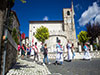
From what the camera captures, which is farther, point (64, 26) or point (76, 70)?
point (64, 26)

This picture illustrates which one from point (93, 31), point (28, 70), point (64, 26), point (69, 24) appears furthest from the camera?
point (64, 26)

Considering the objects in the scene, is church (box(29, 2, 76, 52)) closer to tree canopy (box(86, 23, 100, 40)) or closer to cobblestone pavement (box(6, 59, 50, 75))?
tree canopy (box(86, 23, 100, 40))

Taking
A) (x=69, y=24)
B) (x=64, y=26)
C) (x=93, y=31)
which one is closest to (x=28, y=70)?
(x=93, y=31)

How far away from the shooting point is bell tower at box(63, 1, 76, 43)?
A: 46.3 meters

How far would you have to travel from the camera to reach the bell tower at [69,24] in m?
46.3

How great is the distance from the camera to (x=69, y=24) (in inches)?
1890

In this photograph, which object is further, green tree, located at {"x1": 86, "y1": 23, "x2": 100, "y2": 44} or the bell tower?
the bell tower

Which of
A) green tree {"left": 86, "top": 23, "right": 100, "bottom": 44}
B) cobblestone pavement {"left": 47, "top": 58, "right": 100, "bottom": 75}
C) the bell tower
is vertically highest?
the bell tower

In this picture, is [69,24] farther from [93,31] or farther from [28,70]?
[28,70]

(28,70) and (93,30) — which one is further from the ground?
(93,30)

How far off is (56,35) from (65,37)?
4569 millimetres

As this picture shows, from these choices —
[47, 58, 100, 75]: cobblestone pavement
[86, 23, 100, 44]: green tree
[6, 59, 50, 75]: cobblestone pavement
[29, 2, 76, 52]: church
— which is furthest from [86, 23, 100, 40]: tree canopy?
[6, 59, 50, 75]: cobblestone pavement

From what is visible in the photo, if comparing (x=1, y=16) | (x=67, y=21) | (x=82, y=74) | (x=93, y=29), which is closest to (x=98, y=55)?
(x=82, y=74)

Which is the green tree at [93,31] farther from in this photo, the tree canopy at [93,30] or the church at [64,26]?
the church at [64,26]
